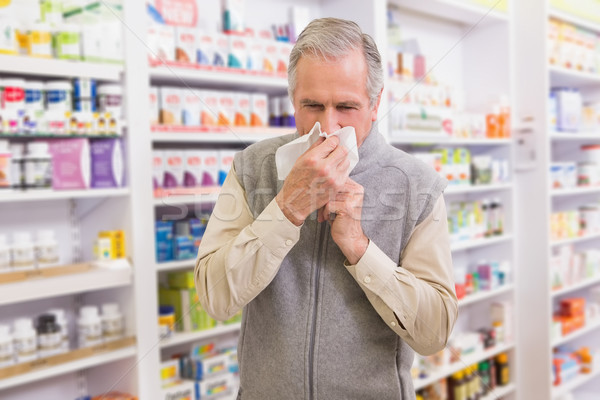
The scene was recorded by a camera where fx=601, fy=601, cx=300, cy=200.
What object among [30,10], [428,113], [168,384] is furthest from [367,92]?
[428,113]

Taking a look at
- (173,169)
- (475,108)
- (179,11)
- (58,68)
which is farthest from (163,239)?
(475,108)

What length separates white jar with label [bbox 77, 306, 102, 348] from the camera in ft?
7.00

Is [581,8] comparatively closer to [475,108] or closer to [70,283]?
[475,108]

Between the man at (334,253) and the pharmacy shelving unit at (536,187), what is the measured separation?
9.05ft

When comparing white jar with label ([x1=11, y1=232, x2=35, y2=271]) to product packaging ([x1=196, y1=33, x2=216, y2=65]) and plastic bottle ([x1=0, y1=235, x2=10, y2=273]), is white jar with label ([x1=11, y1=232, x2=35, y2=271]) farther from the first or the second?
product packaging ([x1=196, y1=33, x2=216, y2=65])

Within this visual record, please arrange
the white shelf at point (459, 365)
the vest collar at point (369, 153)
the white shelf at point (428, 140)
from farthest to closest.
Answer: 1. the white shelf at point (459, 365)
2. the white shelf at point (428, 140)
3. the vest collar at point (369, 153)

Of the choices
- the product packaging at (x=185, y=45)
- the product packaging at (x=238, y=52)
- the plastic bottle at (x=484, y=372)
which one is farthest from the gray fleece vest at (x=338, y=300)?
the plastic bottle at (x=484, y=372)

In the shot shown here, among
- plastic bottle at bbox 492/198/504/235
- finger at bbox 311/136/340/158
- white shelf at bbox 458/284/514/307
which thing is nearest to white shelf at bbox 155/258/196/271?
finger at bbox 311/136/340/158

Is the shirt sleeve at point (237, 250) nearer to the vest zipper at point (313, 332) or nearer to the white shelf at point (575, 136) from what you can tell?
the vest zipper at point (313, 332)

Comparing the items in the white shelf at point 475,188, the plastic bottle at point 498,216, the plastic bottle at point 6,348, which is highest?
the white shelf at point 475,188

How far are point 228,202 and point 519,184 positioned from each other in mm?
3001

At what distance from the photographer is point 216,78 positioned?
2426 millimetres

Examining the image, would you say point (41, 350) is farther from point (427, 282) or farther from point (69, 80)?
point (427, 282)

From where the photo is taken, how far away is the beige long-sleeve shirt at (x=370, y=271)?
112 centimetres
